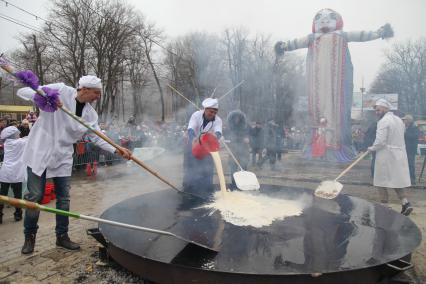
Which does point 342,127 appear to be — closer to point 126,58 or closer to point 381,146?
point 381,146

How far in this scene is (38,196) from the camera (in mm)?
3443

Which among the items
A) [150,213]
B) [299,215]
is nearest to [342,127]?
[299,215]

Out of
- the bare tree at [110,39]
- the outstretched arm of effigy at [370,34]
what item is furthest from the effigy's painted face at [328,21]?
the bare tree at [110,39]

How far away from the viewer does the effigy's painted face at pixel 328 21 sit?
1249cm

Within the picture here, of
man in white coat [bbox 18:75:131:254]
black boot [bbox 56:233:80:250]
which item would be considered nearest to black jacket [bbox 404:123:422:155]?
man in white coat [bbox 18:75:131:254]

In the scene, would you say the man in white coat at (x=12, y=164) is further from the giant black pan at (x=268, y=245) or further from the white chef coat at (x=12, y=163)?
the giant black pan at (x=268, y=245)

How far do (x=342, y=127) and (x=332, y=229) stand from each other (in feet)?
33.9

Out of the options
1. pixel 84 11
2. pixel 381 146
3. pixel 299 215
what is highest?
pixel 84 11

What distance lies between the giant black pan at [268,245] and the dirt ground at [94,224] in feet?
1.35

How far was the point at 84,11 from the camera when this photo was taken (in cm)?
2347

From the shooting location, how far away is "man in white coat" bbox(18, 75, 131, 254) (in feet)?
11.2

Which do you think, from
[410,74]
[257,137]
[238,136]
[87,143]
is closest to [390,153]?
[238,136]

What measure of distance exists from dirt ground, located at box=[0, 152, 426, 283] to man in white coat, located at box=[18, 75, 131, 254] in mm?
279

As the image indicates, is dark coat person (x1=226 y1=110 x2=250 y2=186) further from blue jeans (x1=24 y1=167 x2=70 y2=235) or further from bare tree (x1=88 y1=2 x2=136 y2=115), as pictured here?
bare tree (x1=88 y1=2 x2=136 y2=115)
